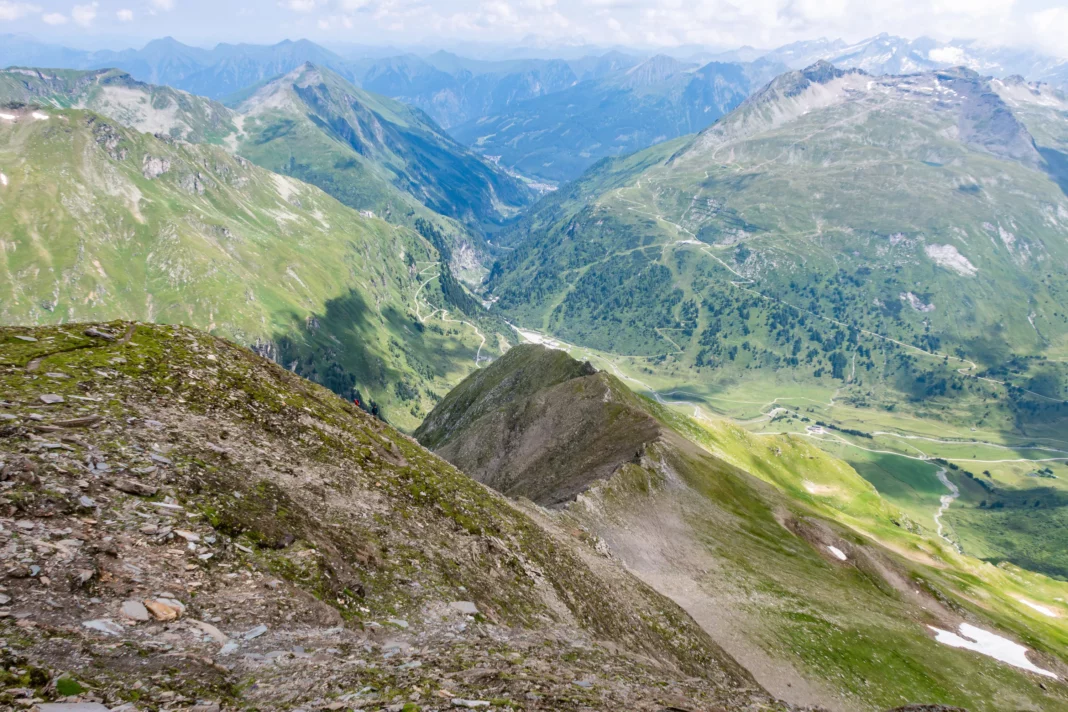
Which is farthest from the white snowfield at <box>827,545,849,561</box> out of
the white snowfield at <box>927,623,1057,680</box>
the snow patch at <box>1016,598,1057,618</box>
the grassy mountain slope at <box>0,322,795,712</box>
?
the snow patch at <box>1016,598,1057,618</box>

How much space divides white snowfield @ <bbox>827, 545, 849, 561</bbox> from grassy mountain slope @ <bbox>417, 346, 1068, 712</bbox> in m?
0.42

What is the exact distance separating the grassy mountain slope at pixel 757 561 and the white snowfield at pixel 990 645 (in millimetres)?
2084


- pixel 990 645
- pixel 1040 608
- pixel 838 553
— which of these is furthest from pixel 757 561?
pixel 1040 608

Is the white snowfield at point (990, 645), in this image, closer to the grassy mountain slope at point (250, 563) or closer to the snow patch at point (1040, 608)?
the grassy mountain slope at point (250, 563)

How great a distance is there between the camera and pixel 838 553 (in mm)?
94812

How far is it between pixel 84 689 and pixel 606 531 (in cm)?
6595

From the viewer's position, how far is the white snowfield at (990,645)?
76975 millimetres

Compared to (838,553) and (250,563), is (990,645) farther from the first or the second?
(250,563)

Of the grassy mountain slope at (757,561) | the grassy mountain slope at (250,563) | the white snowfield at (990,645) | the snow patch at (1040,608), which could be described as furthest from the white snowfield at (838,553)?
the snow patch at (1040,608)

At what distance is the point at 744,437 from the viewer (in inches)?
7397

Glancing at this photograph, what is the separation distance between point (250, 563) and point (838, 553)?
319ft

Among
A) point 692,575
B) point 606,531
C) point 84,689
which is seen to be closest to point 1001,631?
point 692,575

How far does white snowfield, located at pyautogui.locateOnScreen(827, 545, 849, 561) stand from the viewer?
308ft

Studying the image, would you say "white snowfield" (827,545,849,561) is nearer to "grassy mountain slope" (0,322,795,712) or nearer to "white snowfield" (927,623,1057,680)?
"white snowfield" (927,623,1057,680)
